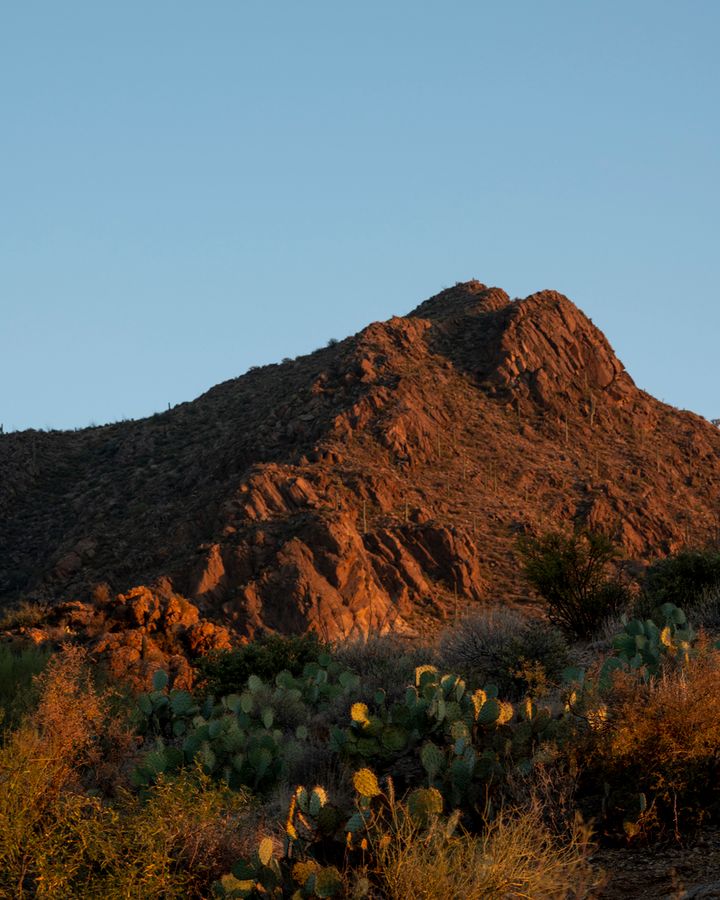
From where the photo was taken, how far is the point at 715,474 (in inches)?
2349

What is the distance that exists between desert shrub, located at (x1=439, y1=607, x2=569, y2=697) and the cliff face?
17.5 m

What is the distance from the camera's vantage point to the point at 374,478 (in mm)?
47812

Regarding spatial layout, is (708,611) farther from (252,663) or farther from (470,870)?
(470,870)

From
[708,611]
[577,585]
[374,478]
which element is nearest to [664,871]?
[708,611]

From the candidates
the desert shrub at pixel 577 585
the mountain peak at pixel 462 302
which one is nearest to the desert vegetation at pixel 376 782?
the desert shrub at pixel 577 585

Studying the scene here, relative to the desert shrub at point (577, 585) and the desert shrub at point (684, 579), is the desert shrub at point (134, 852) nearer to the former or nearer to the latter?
the desert shrub at point (684, 579)

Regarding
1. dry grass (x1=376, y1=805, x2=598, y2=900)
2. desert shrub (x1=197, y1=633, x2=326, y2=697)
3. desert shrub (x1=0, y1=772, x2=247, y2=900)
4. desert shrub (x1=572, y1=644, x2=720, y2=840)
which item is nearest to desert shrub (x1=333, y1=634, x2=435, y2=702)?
desert shrub (x1=197, y1=633, x2=326, y2=697)

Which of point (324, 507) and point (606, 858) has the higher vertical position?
point (324, 507)

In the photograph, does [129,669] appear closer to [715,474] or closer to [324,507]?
[324,507]

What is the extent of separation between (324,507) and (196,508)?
21.8 feet

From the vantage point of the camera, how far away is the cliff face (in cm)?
4203

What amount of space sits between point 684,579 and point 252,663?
793cm

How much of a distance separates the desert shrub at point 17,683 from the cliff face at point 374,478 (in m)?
17.4

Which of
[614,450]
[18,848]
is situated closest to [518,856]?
[18,848]
